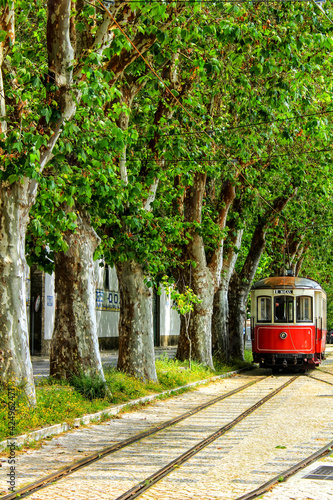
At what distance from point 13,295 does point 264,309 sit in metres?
15.0

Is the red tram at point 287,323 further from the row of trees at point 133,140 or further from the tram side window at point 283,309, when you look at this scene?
the row of trees at point 133,140

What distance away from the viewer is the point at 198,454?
8.96 metres

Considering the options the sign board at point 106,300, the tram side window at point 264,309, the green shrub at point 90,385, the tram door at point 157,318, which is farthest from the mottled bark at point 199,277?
the tram door at point 157,318

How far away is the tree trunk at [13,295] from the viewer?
34.5ft

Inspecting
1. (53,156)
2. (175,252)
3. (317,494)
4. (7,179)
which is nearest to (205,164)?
(175,252)

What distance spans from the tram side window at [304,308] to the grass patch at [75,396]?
6340 millimetres

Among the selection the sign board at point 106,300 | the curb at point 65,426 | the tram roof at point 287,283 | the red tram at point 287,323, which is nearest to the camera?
the curb at point 65,426

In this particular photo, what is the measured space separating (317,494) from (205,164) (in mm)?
12056

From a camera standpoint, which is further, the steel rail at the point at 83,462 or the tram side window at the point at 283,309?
the tram side window at the point at 283,309

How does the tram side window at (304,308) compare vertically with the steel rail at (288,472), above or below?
above

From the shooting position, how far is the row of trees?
10.7 m

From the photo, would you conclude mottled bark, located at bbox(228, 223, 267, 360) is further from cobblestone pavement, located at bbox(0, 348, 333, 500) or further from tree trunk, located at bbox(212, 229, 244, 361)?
cobblestone pavement, located at bbox(0, 348, 333, 500)

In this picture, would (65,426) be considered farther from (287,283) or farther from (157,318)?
(157,318)

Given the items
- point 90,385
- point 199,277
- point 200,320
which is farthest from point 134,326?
point 200,320
